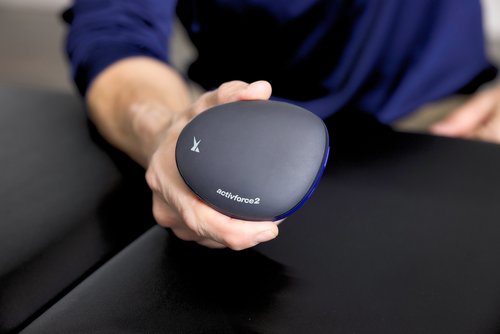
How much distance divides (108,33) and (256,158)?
429 millimetres

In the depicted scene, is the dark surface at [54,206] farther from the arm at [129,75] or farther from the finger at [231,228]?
the finger at [231,228]

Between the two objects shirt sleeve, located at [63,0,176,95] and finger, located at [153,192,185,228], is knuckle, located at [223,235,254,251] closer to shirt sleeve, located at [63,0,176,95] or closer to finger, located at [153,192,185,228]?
finger, located at [153,192,185,228]

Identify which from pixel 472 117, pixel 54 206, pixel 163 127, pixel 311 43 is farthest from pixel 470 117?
pixel 54 206

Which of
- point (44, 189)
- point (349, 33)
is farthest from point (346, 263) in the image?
point (349, 33)

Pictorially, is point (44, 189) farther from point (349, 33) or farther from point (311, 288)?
point (349, 33)

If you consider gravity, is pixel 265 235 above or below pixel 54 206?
above

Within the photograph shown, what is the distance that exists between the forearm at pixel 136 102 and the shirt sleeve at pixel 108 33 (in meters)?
0.02

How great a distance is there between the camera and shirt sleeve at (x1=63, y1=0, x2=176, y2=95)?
Result: 69 centimetres

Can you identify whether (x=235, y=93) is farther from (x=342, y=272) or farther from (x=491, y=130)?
(x=491, y=130)

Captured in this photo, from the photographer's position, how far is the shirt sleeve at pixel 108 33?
2.26ft

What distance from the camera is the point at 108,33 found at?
69cm

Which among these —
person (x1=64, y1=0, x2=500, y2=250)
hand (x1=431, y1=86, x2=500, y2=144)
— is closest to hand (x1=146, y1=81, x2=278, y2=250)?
person (x1=64, y1=0, x2=500, y2=250)

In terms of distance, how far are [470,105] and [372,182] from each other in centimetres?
41

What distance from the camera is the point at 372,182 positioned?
0.47 m
